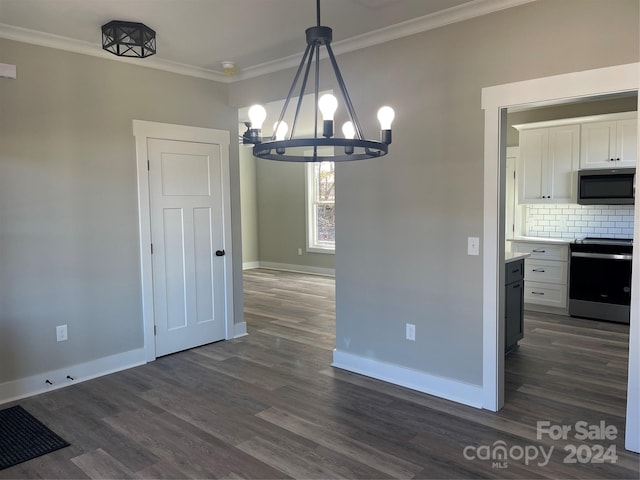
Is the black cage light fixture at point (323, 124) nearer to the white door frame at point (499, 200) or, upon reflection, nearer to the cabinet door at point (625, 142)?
the white door frame at point (499, 200)

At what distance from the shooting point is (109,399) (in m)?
3.38

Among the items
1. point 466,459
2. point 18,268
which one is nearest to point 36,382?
point 18,268

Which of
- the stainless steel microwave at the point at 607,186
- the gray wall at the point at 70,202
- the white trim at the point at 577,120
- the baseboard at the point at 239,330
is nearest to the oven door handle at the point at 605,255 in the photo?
the stainless steel microwave at the point at 607,186

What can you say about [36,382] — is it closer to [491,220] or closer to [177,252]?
[177,252]

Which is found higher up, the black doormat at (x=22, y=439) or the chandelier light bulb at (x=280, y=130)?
the chandelier light bulb at (x=280, y=130)

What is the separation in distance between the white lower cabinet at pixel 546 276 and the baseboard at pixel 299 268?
3.56m

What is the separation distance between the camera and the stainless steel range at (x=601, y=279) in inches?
202

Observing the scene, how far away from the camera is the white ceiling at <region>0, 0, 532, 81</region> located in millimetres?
2887

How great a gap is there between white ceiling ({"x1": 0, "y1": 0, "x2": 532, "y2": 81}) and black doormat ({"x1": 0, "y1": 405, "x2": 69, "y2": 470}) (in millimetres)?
2451

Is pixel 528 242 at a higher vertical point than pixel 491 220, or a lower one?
lower

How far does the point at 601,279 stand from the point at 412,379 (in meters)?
3.05

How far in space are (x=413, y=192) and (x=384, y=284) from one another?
2.46ft

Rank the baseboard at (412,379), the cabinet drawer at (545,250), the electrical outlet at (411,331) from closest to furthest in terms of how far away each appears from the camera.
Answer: the baseboard at (412,379) → the electrical outlet at (411,331) → the cabinet drawer at (545,250)

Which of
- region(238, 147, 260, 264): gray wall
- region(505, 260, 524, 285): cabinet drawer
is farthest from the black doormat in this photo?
region(238, 147, 260, 264): gray wall
